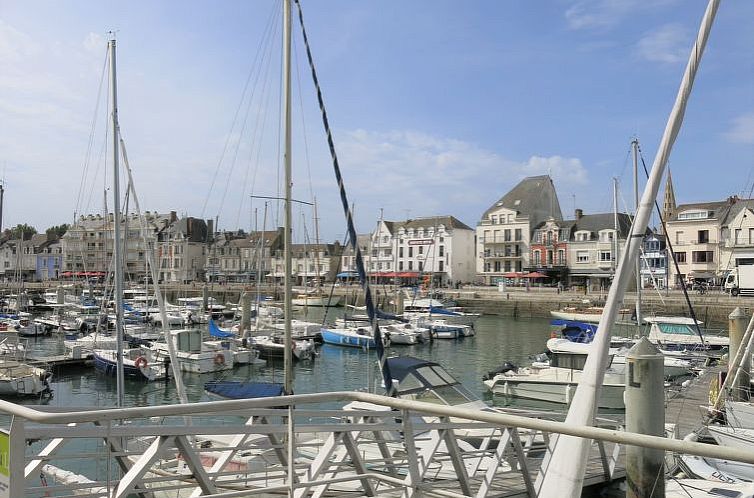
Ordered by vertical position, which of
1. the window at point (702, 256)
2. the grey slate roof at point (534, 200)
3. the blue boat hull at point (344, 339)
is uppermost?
the grey slate roof at point (534, 200)

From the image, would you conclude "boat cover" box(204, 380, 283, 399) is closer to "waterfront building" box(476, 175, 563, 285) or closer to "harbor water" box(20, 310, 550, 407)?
"harbor water" box(20, 310, 550, 407)

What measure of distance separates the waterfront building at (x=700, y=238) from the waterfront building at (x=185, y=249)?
282ft

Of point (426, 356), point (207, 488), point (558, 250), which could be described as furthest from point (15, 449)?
point (558, 250)

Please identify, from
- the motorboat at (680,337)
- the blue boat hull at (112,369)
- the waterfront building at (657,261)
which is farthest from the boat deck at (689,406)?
the waterfront building at (657,261)

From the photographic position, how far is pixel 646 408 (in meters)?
8.84

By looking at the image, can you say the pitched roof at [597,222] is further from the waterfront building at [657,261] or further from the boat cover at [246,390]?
the boat cover at [246,390]

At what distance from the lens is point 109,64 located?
24.2m

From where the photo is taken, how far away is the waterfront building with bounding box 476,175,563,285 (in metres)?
101

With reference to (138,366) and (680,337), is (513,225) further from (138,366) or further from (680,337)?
(138,366)

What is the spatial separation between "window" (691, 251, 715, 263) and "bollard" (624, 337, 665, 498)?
8068cm

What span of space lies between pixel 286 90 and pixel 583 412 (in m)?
13.3

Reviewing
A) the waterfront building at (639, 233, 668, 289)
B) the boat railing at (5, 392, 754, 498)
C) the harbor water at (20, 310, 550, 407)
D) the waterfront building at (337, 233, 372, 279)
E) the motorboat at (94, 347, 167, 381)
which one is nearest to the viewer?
the boat railing at (5, 392, 754, 498)

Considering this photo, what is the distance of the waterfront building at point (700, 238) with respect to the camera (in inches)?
3155

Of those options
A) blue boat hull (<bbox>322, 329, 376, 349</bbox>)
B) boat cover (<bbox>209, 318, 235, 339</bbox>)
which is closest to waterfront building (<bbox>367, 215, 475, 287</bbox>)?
blue boat hull (<bbox>322, 329, 376, 349</bbox>)
